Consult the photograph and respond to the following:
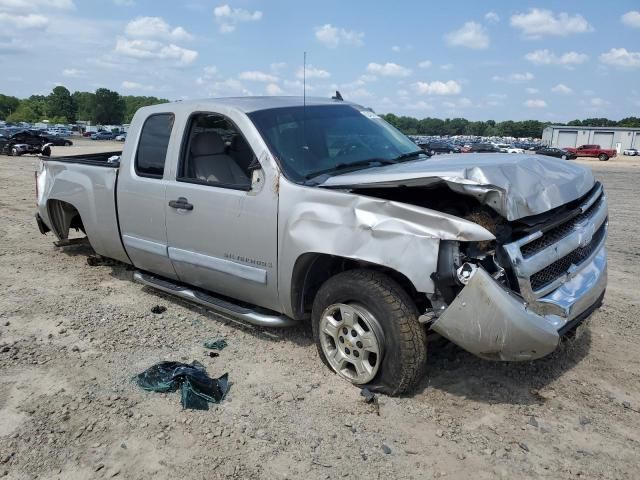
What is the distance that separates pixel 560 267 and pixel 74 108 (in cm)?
17863

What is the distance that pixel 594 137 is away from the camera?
9212cm

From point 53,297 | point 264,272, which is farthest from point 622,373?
point 53,297

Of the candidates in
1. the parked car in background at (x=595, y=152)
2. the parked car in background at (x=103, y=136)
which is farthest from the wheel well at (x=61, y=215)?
the parked car in background at (x=103, y=136)

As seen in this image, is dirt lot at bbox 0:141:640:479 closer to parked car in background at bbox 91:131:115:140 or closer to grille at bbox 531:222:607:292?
grille at bbox 531:222:607:292

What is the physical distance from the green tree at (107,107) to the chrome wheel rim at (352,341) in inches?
6134

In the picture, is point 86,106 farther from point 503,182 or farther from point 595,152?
point 503,182

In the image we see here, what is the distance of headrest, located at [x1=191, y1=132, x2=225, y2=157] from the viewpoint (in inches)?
176

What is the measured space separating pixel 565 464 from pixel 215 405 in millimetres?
2019

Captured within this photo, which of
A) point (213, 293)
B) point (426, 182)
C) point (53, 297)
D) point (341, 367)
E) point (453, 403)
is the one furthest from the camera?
point (53, 297)

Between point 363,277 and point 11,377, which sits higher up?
point 363,277

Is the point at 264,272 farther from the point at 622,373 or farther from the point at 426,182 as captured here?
the point at 622,373

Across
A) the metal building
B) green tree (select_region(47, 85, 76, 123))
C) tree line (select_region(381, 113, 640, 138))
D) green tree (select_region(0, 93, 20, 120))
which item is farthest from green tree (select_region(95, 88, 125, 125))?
the metal building

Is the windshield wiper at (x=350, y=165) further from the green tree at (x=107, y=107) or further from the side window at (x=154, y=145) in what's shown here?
the green tree at (x=107, y=107)

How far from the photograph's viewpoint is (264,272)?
390cm
